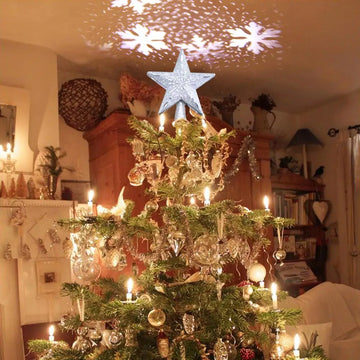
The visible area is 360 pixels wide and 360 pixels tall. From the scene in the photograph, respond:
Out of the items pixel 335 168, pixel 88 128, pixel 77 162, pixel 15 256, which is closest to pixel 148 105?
pixel 88 128

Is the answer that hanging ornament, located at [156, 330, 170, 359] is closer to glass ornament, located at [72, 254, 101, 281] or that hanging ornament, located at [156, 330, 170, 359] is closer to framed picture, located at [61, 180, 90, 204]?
glass ornament, located at [72, 254, 101, 281]

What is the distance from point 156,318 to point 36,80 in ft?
5.92

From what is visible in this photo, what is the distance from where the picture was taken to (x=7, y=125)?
2.43 m

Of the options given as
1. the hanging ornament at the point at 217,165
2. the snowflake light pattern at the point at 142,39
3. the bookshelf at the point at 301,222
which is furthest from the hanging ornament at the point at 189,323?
the bookshelf at the point at 301,222

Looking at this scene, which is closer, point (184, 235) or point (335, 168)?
point (184, 235)

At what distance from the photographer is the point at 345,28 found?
8.15 ft

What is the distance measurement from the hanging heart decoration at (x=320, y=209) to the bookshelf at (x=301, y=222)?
0.04 m

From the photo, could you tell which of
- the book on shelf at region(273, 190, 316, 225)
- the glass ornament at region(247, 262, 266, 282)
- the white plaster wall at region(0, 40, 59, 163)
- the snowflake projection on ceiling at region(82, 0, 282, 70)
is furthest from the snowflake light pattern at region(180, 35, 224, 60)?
the glass ornament at region(247, 262, 266, 282)

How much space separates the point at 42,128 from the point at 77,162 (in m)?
0.41

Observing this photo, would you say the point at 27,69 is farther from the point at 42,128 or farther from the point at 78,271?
the point at 78,271

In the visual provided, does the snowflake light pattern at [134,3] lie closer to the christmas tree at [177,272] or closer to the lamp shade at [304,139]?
the christmas tree at [177,272]

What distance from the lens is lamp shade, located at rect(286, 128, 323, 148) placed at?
382 cm

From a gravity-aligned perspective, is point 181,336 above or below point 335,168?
below

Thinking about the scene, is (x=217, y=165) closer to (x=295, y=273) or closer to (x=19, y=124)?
(x=19, y=124)
